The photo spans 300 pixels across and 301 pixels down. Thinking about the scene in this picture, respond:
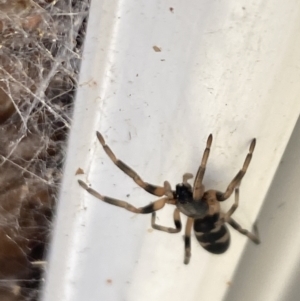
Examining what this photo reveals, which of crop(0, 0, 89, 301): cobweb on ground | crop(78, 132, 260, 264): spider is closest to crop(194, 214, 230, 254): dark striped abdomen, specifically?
crop(78, 132, 260, 264): spider

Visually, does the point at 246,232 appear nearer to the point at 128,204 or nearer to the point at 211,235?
the point at 211,235

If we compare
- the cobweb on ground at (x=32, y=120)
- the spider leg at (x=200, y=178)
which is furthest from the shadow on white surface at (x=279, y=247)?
Result: the cobweb on ground at (x=32, y=120)

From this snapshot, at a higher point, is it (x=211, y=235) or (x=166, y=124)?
(x=166, y=124)

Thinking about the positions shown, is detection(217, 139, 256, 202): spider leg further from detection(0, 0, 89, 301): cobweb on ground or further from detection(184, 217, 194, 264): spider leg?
detection(0, 0, 89, 301): cobweb on ground

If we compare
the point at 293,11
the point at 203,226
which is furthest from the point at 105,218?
the point at 293,11

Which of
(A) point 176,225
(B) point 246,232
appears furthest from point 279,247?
(A) point 176,225
